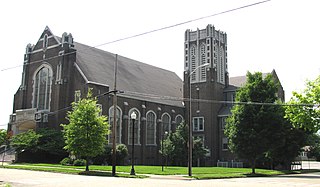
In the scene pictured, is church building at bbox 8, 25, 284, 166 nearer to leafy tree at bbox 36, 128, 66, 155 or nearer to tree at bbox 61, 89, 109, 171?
leafy tree at bbox 36, 128, 66, 155

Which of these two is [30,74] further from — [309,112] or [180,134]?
[309,112]

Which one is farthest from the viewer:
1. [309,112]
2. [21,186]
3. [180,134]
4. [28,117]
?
[28,117]

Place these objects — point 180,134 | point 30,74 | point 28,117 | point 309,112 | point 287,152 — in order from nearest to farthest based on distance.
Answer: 1. point 309,112
2. point 287,152
3. point 180,134
4. point 28,117
5. point 30,74

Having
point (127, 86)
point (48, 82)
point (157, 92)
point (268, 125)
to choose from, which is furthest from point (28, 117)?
point (268, 125)

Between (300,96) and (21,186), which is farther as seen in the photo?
(300,96)

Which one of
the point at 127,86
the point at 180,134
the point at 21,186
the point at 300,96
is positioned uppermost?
the point at 127,86

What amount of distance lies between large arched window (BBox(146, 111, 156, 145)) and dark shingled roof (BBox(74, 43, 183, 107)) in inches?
95.1

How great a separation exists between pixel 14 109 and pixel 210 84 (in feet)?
97.4

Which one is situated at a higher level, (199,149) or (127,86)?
(127,86)

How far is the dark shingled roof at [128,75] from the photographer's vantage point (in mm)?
49062

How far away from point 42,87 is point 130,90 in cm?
1230

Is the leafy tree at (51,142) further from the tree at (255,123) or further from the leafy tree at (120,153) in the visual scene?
the tree at (255,123)

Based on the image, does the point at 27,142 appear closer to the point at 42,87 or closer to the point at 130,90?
the point at 42,87

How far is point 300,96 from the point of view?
33344mm
